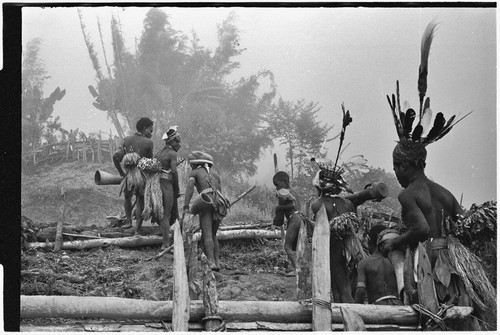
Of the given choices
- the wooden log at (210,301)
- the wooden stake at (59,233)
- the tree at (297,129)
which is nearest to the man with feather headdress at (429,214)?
the tree at (297,129)

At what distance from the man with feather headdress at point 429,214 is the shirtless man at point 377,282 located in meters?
0.18

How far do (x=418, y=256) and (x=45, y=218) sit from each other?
4.52 meters

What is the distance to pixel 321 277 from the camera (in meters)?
14.2

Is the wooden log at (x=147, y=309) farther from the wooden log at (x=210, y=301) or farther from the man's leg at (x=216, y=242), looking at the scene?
the man's leg at (x=216, y=242)

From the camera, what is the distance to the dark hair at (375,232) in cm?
1568

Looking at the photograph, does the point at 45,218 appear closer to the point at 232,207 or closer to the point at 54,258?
the point at 54,258

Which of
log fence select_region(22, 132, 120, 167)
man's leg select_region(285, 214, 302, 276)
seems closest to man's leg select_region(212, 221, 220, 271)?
man's leg select_region(285, 214, 302, 276)

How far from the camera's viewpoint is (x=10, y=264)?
15156 mm

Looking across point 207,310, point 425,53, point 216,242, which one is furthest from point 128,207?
point 425,53

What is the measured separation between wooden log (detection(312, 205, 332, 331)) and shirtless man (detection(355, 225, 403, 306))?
95 cm

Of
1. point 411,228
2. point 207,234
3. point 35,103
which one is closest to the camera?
point 411,228

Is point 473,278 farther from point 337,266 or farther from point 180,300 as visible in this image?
point 180,300

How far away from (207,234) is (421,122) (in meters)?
2.96

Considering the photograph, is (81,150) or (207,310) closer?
(207,310)
